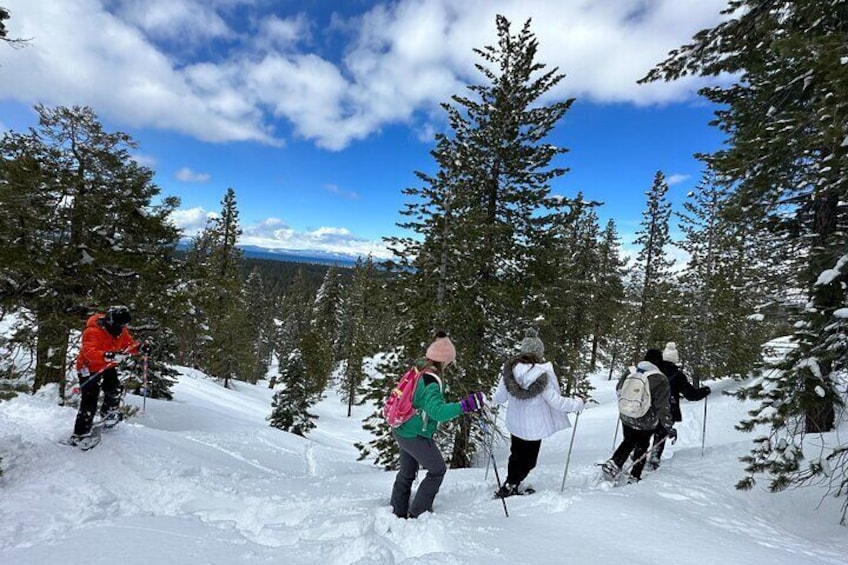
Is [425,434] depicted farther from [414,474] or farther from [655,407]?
[655,407]

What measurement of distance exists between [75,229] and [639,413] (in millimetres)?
12499

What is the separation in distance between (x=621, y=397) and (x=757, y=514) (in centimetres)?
209

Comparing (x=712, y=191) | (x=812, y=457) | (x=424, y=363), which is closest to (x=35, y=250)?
(x=424, y=363)

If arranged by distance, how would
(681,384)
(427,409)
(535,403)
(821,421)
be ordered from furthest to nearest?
(821,421)
(681,384)
(535,403)
(427,409)

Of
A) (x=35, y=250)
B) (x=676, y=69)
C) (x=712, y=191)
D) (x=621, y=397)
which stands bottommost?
(x=621, y=397)

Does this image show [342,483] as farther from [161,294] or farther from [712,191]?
[712,191]

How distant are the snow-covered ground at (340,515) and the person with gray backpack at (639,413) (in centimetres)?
40

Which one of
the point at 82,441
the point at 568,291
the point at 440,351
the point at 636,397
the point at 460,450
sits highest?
the point at 568,291

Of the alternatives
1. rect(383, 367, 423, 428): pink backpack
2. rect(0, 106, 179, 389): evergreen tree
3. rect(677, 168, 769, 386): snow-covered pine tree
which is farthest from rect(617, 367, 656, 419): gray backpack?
rect(677, 168, 769, 386): snow-covered pine tree

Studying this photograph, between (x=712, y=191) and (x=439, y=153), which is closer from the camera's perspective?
(x=439, y=153)

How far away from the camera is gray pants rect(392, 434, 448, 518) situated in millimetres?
4750

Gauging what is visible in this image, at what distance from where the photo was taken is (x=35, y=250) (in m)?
9.63

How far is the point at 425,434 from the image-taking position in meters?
4.79

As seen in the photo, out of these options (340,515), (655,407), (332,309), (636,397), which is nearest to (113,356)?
(340,515)
